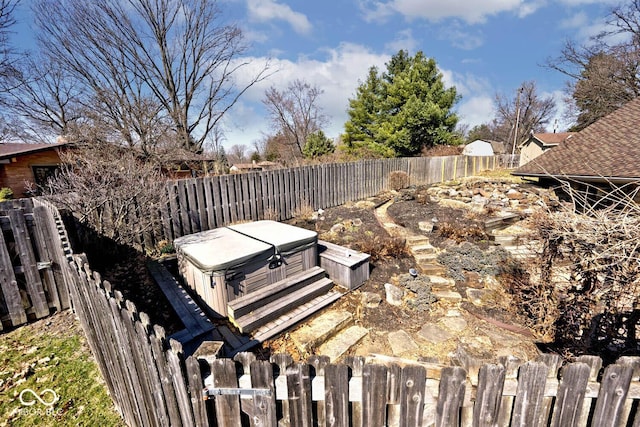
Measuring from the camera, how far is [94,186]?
14.6 feet

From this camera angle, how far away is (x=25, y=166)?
46.4ft

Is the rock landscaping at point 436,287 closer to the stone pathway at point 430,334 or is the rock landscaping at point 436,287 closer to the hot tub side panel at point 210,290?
the stone pathway at point 430,334

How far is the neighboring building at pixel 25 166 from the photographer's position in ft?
44.6

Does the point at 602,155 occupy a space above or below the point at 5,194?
above

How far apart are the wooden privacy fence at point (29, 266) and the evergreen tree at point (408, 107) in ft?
57.8

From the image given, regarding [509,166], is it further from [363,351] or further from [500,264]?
[363,351]

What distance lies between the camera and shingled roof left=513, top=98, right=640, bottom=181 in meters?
5.97

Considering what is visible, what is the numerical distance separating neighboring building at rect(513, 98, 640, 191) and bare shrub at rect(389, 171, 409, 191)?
5.51 metres

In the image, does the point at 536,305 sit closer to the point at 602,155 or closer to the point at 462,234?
the point at 462,234

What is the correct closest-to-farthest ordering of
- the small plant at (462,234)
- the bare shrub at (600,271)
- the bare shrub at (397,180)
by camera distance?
the bare shrub at (600,271) → the small plant at (462,234) → the bare shrub at (397,180)

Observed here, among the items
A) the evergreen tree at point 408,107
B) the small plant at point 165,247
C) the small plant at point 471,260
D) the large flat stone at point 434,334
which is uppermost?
the evergreen tree at point 408,107

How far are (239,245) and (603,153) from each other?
30.3ft

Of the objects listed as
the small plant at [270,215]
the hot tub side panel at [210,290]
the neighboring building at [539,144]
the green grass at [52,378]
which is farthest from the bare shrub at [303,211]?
the neighboring building at [539,144]

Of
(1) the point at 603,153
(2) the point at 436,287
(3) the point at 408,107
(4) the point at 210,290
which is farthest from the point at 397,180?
(4) the point at 210,290
